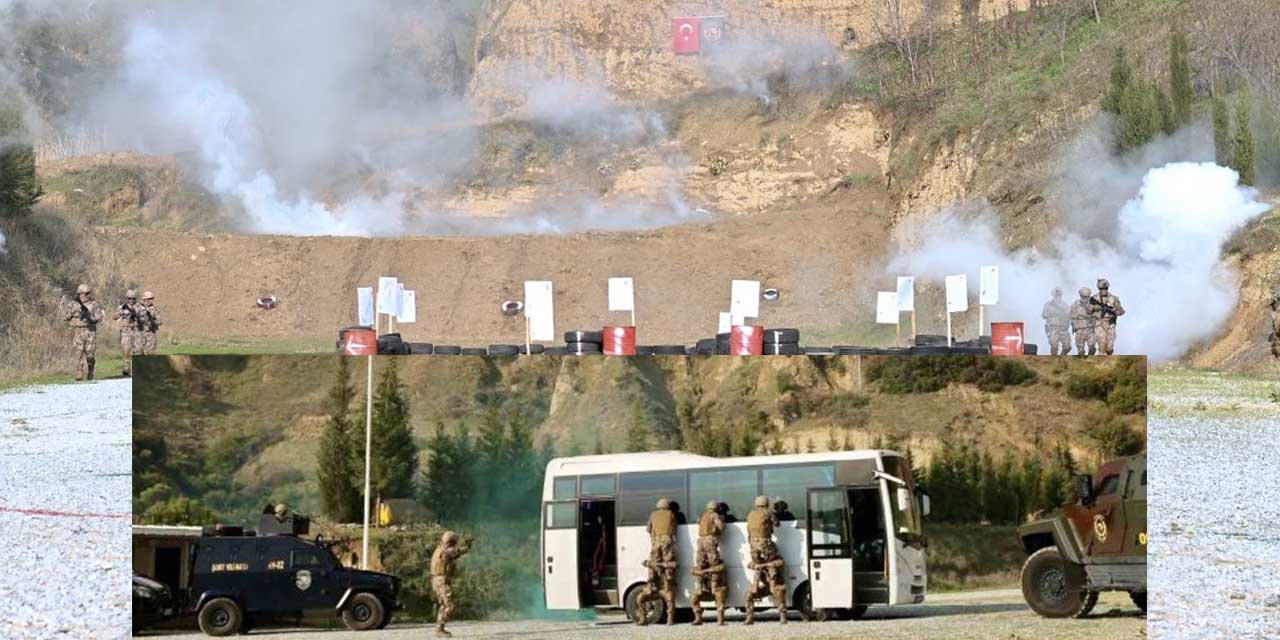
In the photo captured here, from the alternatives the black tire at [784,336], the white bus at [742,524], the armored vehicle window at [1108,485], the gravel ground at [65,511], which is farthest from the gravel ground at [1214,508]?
the gravel ground at [65,511]

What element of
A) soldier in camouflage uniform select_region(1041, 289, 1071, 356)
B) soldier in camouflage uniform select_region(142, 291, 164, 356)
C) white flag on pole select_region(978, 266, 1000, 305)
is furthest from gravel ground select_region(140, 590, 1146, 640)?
white flag on pole select_region(978, 266, 1000, 305)

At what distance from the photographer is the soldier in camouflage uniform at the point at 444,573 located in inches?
651

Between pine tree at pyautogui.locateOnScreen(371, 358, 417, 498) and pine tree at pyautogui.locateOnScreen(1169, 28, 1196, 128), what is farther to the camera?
pine tree at pyautogui.locateOnScreen(1169, 28, 1196, 128)

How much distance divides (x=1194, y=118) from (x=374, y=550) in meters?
36.6

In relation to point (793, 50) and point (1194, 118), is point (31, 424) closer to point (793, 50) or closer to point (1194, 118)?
point (1194, 118)

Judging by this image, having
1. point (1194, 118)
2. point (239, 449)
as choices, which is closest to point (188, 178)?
point (1194, 118)

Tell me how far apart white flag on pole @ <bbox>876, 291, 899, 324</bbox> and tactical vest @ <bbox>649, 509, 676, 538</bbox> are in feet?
87.7

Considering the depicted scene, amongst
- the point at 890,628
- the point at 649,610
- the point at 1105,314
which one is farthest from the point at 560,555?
the point at 1105,314

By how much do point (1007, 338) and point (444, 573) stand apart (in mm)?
16305

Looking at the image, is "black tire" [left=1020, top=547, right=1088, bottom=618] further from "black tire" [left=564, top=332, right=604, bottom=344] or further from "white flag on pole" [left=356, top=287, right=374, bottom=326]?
"white flag on pole" [left=356, top=287, right=374, bottom=326]

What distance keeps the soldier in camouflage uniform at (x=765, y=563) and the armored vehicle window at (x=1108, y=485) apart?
9.34 ft

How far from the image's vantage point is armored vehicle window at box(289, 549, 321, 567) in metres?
16.5

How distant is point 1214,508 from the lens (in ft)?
85.7

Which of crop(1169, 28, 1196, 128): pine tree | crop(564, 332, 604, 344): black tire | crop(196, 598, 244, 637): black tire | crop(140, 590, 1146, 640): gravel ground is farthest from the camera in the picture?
crop(1169, 28, 1196, 128): pine tree
